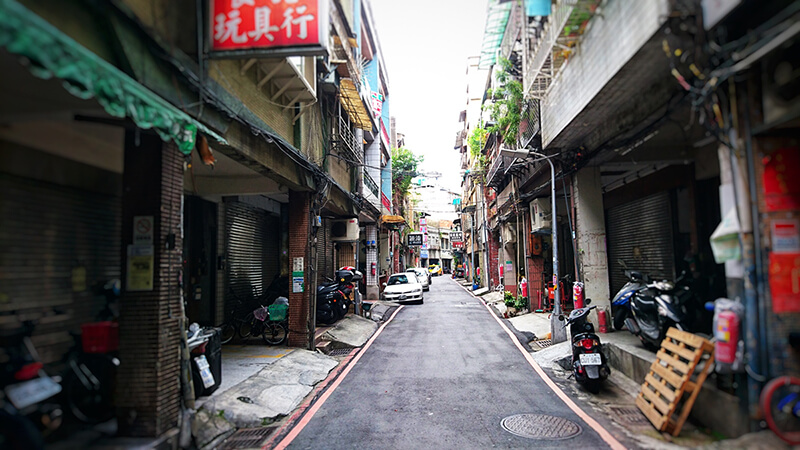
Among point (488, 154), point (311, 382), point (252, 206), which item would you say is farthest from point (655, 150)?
point (488, 154)

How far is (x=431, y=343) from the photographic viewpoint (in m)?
12.1

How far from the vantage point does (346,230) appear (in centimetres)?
1823

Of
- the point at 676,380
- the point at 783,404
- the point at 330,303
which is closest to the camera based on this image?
the point at 783,404

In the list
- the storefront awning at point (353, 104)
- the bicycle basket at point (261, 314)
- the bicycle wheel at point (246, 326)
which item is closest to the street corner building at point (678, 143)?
the storefront awning at point (353, 104)

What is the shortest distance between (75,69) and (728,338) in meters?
6.54

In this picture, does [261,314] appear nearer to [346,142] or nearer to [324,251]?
[324,251]

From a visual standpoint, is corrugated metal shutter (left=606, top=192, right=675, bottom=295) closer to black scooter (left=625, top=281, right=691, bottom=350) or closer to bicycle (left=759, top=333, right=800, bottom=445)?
black scooter (left=625, top=281, right=691, bottom=350)

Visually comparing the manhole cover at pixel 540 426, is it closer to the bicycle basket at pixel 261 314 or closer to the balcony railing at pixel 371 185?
the bicycle basket at pixel 261 314

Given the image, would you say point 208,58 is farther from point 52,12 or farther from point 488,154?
point 488,154

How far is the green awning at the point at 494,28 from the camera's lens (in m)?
11.0

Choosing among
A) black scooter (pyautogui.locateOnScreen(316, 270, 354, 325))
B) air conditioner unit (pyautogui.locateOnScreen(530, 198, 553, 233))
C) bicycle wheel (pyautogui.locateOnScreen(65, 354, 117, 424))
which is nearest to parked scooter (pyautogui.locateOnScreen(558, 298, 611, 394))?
bicycle wheel (pyautogui.locateOnScreen(65, 354, 117, 424))

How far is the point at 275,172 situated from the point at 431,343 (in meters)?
6.26

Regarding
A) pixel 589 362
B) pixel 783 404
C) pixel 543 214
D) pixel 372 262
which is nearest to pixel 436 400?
pixel 589 362

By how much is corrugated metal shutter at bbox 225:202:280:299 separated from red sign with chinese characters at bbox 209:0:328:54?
6570 mm
